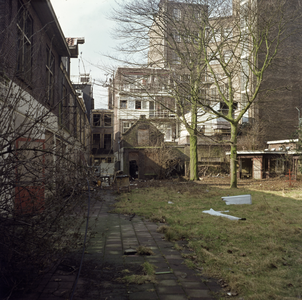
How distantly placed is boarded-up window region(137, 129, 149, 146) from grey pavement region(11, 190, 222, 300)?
2526 centimetres

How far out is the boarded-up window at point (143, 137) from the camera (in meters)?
30.7

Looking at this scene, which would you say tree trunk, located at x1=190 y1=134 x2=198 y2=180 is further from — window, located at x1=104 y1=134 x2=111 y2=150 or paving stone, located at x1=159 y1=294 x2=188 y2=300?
window, located at x1=104 y1=134 x2=111 y2=150

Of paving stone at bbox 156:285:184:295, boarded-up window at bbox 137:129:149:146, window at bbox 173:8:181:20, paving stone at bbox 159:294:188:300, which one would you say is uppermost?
window at bbox 173:8:181:20

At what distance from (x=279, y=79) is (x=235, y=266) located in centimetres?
2959

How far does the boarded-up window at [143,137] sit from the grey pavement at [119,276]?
2526cm

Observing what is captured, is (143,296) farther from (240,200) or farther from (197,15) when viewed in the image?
(197,15)

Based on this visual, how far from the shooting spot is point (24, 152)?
Result: 321cm

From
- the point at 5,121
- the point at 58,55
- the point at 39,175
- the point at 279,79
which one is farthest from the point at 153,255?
the point at 279,79

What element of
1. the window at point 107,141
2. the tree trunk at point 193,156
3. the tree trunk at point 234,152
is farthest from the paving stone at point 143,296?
the window at point 107,141

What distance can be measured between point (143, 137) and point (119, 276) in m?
27.2

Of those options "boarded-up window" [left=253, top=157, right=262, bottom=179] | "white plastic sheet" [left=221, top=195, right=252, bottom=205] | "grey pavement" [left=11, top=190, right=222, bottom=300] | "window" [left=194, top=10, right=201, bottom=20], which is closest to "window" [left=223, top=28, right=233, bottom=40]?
"window" [left=194, top=10, right=201, bottom=20]

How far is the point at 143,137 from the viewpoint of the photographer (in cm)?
3081

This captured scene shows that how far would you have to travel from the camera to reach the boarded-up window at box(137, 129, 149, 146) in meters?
30.7

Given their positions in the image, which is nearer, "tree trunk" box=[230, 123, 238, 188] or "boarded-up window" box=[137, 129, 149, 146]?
"tree trunk" box=[230, 123, 238, 188]
